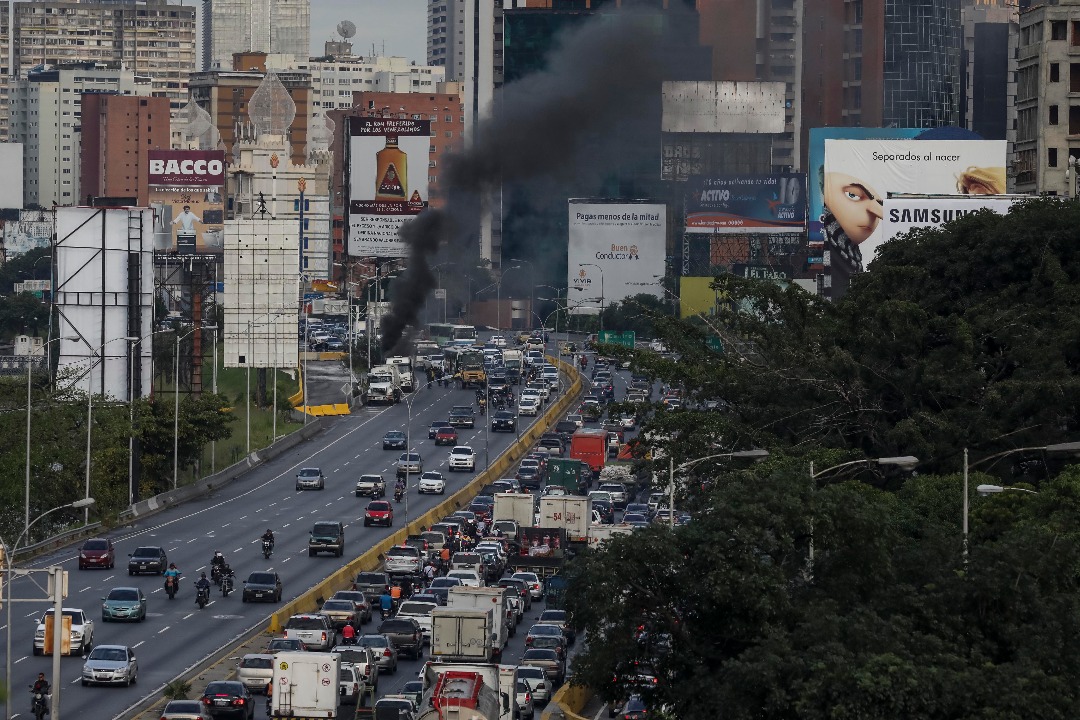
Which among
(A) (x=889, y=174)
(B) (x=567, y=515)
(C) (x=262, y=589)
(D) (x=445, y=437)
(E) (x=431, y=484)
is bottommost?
(E) (x=431, y=484)

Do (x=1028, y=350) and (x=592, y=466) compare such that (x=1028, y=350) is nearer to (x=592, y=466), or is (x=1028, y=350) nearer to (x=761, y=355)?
(x=761, y=355)

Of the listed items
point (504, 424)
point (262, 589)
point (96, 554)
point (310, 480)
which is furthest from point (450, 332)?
point (262, 589)

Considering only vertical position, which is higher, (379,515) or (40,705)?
(40,705)

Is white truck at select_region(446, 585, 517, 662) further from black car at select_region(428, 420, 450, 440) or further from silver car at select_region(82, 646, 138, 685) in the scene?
black car at select_region(428, 420, 450, 440)

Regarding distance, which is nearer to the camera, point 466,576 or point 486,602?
point 486,602

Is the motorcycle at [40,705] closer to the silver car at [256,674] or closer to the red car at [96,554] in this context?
the silver car at [256,674]

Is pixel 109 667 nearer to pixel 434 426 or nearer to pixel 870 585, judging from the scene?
pixel 870 585

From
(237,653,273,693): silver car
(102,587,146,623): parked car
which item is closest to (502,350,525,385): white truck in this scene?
(102,587,146,623): parked car
